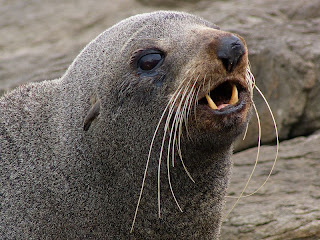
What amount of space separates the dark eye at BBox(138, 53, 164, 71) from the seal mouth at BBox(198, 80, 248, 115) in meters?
0.50

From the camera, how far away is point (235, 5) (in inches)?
472

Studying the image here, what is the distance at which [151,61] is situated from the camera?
15.9 feet

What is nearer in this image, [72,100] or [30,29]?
[72,100]

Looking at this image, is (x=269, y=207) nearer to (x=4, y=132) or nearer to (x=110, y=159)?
(x=110, y=159)

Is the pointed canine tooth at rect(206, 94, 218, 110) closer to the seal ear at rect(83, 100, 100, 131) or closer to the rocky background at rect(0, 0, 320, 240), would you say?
the seal ear at rect(83, 100, 100, 131)

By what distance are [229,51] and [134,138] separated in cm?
108

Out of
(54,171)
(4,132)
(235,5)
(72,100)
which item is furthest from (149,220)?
(235,5)

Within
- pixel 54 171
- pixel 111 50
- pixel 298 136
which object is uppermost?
pixel 111 50

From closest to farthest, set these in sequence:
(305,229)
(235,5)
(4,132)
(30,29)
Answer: (4,132) < (305,229) < (235,5) < (30,29)

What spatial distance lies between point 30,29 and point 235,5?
438 centimetres

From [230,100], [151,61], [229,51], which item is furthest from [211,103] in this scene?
[151,61]

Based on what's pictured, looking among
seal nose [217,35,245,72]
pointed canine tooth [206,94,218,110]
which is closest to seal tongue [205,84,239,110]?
pointed canine tooth [206,94,218,110]

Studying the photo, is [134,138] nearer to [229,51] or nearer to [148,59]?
[148,59]

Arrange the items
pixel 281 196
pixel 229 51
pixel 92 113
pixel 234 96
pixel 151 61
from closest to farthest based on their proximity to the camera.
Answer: pixel 229 51 → pixel 234 96 → pixel 151 61 → pixel 92 113 → pixel 281 196
